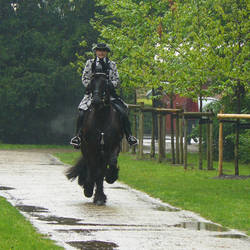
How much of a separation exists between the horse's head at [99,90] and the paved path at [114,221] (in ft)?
5.49

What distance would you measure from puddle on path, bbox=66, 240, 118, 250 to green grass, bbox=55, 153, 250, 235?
88.9 inches

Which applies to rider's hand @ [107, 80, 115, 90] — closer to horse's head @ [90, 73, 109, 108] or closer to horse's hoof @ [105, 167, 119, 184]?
horse's head @ [90, 73, 109, 108]

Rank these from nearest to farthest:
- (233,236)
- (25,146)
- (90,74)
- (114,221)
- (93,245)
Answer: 1. (93,245)
2. (233,236)
3. (114,221)
4. (90,74)
5. (25,146)

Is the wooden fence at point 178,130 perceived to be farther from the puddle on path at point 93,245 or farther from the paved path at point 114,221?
the puddle on path at point 93,245

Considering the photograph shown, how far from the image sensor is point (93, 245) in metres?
9.10

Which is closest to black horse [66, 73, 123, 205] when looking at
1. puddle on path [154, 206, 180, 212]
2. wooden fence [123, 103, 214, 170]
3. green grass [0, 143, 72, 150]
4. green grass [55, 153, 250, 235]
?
puddle on path [154, 206, 180, 212]

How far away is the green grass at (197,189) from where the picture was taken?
41.0 ft

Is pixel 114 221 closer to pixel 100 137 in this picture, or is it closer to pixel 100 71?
pixel 100 137

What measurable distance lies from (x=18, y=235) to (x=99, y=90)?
414 centimetres

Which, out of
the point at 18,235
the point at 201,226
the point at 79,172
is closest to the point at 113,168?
the point at 79,172

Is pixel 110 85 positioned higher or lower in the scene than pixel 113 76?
lower

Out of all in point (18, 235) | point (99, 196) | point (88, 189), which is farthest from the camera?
point (88, 189)

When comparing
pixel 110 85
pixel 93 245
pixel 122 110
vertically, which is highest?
pixel 110 85

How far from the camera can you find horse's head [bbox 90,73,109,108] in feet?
43.3
